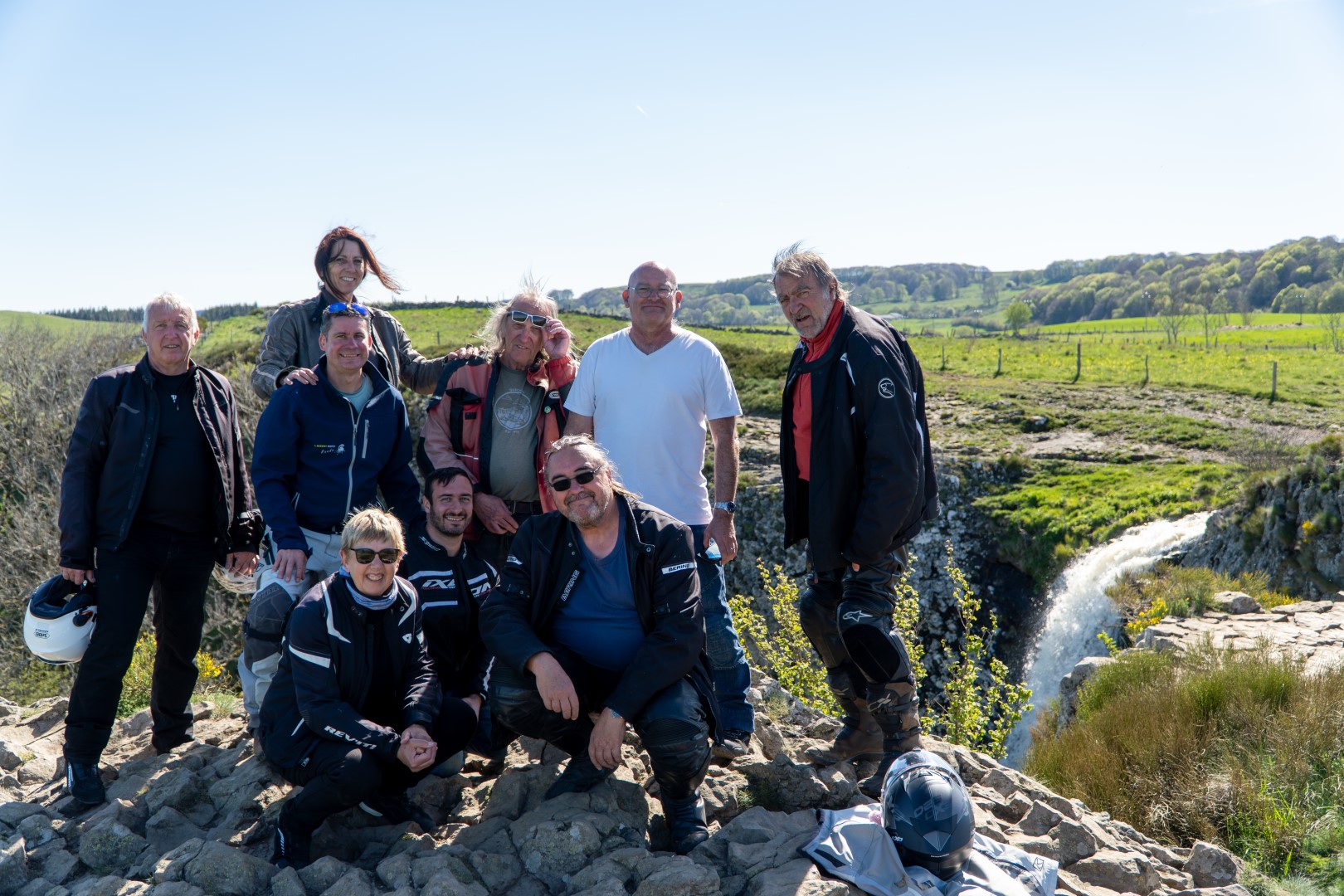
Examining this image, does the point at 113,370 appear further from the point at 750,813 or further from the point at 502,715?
the point at 750,813

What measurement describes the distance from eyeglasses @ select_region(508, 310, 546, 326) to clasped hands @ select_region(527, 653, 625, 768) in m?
1.86

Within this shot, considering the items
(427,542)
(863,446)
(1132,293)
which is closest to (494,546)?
(427,542)

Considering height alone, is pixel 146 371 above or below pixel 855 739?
above

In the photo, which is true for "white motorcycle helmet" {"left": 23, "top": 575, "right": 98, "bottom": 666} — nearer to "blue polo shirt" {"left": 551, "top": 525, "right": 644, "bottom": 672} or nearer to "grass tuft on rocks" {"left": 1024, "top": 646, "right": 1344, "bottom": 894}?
"blue polo shirt" {"left": 551, "top": 525, "right": 644, "bottom": 672}

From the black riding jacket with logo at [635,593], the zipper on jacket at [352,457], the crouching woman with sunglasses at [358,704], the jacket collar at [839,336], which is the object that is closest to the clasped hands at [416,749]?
the crouching woman with sunglasses at [358,704]

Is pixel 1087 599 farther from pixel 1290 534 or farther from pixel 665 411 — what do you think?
pixel 665 411

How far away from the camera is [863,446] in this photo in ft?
14.4

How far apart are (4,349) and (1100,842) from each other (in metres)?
34.6

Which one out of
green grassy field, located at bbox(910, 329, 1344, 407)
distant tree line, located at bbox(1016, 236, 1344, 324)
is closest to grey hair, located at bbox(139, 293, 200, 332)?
green grassy field, located at bbox(910, 329, 1344, 407)

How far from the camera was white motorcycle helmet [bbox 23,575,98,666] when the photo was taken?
449 centimetres

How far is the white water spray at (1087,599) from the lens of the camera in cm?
1492

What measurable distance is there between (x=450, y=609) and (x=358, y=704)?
2.19 feet

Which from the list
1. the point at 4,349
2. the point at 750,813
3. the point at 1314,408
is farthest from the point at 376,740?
the point at 4,349

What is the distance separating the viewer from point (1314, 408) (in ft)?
86.3
